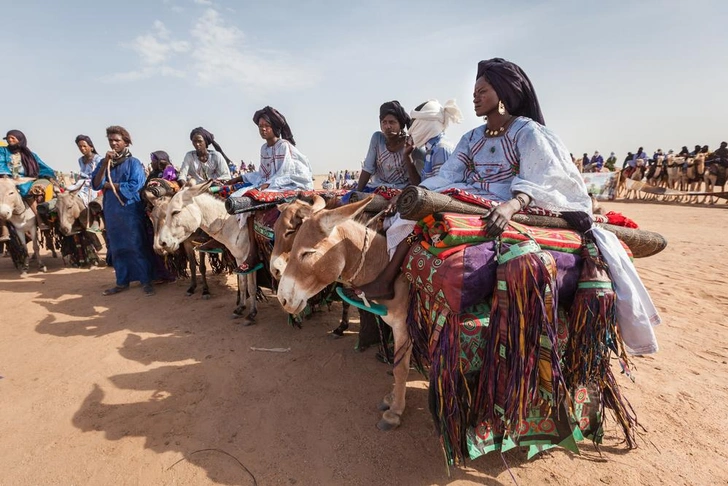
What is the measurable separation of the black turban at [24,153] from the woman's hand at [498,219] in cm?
1021

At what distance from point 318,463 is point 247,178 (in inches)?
167

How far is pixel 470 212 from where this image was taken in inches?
83.3

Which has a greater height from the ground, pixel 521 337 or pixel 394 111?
pixel 394 111

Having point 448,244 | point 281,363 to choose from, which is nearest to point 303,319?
point 281,363

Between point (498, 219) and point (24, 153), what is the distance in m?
10.4

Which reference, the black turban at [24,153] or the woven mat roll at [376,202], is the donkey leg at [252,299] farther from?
the black turban at [24,153]

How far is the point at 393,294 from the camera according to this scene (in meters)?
2.49

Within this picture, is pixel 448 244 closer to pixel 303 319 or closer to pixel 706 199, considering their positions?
pixel 303 319

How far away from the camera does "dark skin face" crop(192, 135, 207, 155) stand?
6.00 meters

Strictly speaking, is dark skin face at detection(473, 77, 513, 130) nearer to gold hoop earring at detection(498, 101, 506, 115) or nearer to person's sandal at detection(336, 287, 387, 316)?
gold hoop earring at detection(498, 101, 506, 115)

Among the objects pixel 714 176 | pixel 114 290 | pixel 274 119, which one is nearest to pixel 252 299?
pixel 274 119

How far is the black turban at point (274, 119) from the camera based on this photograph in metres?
4.79

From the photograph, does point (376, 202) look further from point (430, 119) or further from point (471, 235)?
point (430, 119)

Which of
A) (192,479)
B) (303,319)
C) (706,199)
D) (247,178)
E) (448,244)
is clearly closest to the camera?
(448,244)
